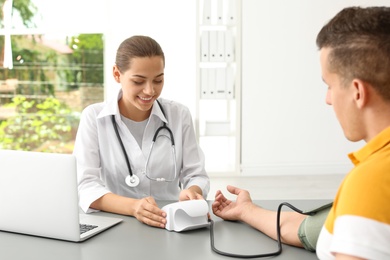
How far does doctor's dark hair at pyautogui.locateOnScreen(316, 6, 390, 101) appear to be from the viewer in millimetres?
942

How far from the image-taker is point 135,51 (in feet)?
6.57

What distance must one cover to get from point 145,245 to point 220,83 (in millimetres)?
3317

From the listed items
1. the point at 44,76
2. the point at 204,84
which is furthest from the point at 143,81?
the point at 44,76

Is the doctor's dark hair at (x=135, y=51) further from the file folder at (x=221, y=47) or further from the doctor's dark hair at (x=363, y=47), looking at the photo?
the file folder at (x=221, y=47)

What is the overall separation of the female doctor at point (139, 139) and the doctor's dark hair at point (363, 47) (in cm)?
107

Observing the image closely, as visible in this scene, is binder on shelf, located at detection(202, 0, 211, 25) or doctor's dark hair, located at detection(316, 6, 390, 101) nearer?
doctor's dark hair, located at detection(316, 6, 390, 101)

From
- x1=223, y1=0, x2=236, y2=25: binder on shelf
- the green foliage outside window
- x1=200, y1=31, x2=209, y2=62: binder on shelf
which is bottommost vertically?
the green foliage outside window

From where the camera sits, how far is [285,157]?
495 centimetres

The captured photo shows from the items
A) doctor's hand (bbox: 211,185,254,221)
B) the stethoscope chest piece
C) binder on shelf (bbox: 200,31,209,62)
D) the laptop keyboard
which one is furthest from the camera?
binder on shelf (bbox: 200,31,209,62)

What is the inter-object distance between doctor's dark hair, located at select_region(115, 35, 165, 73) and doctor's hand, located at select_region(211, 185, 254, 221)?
599 millimetres

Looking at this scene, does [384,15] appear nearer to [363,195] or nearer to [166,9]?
[363,195]

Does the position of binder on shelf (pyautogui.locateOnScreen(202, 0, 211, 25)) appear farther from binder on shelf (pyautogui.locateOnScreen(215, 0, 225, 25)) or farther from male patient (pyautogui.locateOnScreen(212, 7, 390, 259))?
male patient (pyautogui.locateOnScreen(212, 7, 390, 259))

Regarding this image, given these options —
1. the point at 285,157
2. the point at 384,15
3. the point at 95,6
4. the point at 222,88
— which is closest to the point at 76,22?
the point at 95,6

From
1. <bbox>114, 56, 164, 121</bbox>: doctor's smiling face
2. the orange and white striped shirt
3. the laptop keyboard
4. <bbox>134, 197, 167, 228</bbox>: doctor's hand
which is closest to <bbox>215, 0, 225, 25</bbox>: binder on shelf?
<bbox>114, 56, 164, 121</bbox>: doctor's smiling face
